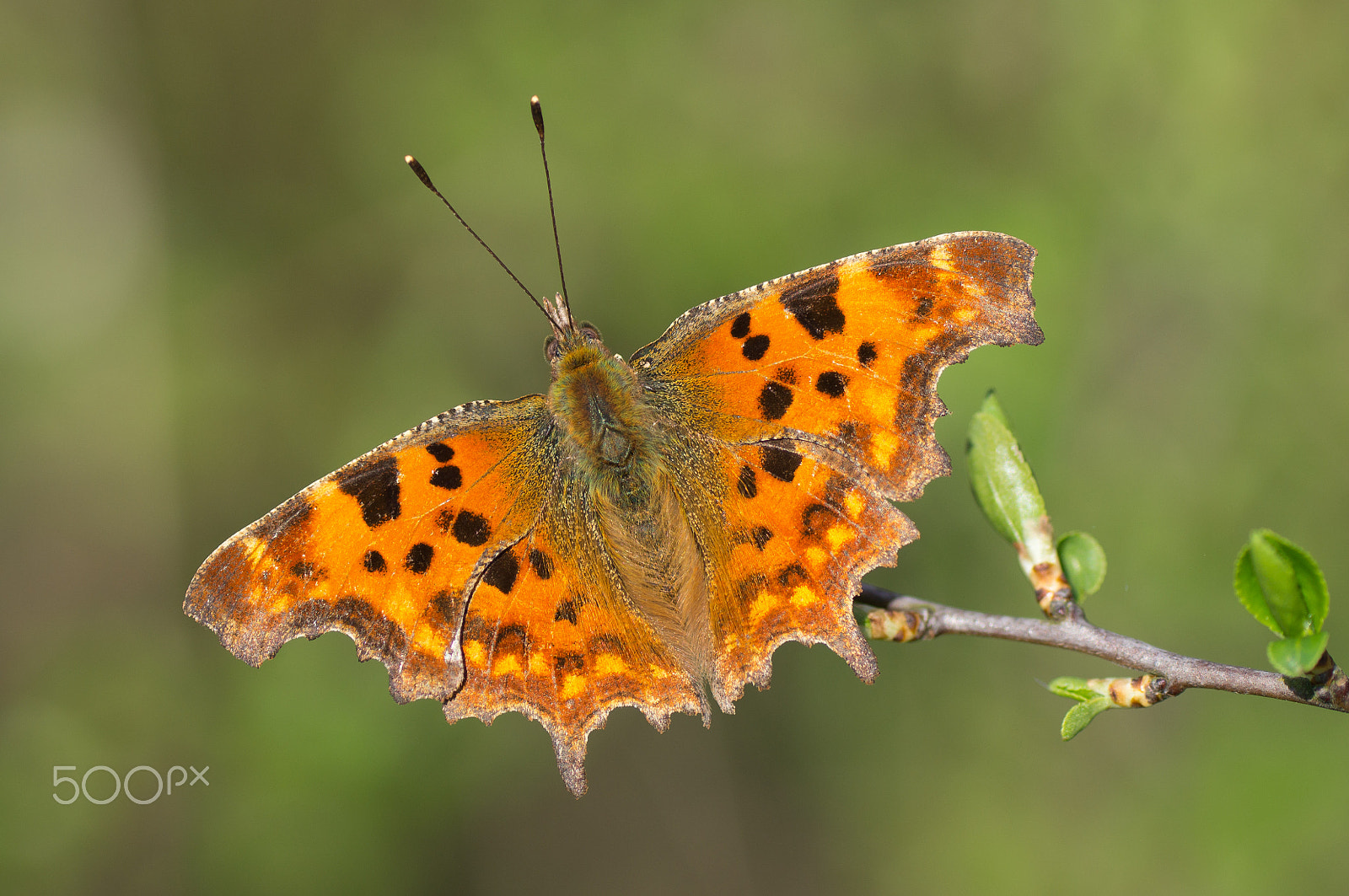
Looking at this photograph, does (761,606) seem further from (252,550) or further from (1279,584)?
(252,550)

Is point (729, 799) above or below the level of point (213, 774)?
below

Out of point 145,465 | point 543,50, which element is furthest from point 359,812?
point 543,50

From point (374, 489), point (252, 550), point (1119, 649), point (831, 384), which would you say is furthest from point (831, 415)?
point (252, 550)

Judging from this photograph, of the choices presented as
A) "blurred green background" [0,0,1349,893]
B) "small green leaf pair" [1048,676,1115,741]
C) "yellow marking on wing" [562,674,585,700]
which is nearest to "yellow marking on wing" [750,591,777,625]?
"yellow marking on wing" [562,674,585,700]

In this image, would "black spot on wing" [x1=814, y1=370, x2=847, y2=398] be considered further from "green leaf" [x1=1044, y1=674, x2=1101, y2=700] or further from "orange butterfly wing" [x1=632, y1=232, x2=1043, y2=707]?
"green leaf" [x1=1044, y1=674, x2=1101, y2=700]

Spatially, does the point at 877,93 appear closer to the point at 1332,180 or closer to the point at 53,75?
the point at 1332,180

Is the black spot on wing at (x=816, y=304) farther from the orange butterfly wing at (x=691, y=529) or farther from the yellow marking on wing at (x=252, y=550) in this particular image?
the yellow marking on wing at (x=252, y=550)

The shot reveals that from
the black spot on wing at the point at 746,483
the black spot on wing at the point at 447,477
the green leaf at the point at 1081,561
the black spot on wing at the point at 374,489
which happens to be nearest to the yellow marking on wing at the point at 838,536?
the black spot on wing at the point at 746,483
